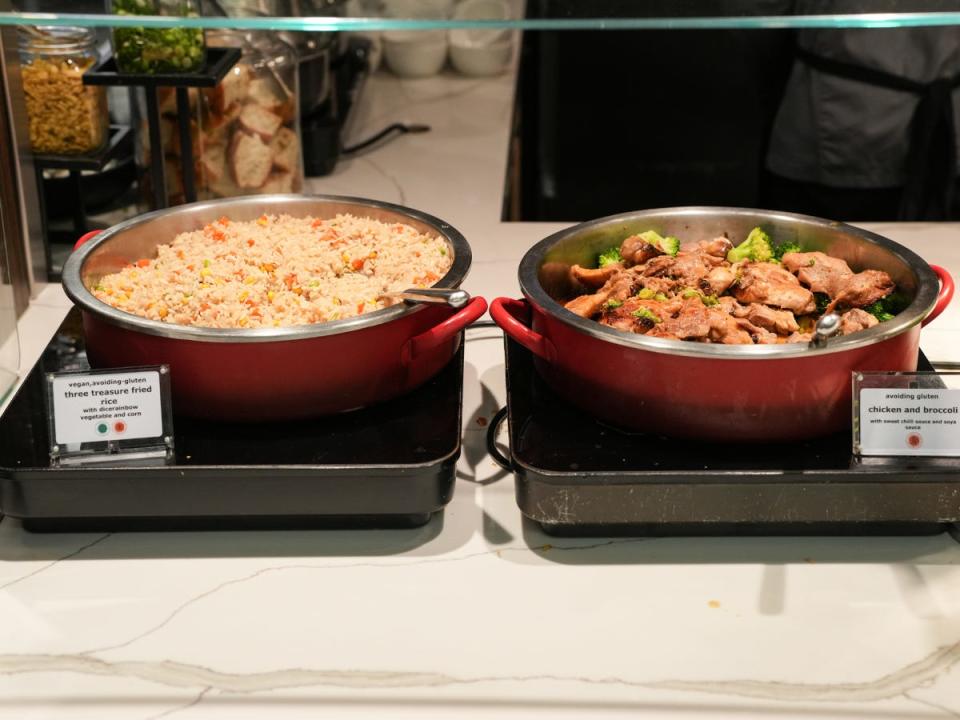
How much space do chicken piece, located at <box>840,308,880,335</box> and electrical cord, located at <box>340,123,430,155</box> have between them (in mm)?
1502

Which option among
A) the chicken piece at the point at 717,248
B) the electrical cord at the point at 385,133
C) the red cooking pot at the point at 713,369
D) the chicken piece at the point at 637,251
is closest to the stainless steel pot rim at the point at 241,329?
the red cooking pot at the point at 713,369

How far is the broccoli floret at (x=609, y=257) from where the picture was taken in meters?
1.48

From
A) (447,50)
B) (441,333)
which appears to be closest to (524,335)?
(441,333)

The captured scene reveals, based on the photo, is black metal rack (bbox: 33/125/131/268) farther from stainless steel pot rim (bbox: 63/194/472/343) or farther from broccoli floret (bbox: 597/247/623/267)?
broccoli floret (bbox: 597/247/623/267)

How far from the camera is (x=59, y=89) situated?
1.77 metres

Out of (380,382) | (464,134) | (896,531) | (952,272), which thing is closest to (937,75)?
(952,272)

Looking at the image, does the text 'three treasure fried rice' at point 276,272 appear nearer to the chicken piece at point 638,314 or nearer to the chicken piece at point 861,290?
the chicken piece at point 638,314

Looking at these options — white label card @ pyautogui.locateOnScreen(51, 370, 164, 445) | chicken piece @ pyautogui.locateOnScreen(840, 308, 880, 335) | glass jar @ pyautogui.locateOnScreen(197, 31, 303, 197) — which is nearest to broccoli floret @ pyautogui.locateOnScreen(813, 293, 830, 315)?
chicken piece @ pyautogui.locateOnScreen(840, 308, 880, 335)

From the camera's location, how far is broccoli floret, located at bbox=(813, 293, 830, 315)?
1.37 m

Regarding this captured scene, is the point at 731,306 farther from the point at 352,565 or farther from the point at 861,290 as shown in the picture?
the point at 352,565

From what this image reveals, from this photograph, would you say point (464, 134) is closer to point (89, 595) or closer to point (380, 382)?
point (380, 382)

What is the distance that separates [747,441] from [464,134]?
1559 mm

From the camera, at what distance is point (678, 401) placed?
122 centimetres

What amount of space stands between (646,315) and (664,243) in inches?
9.7
